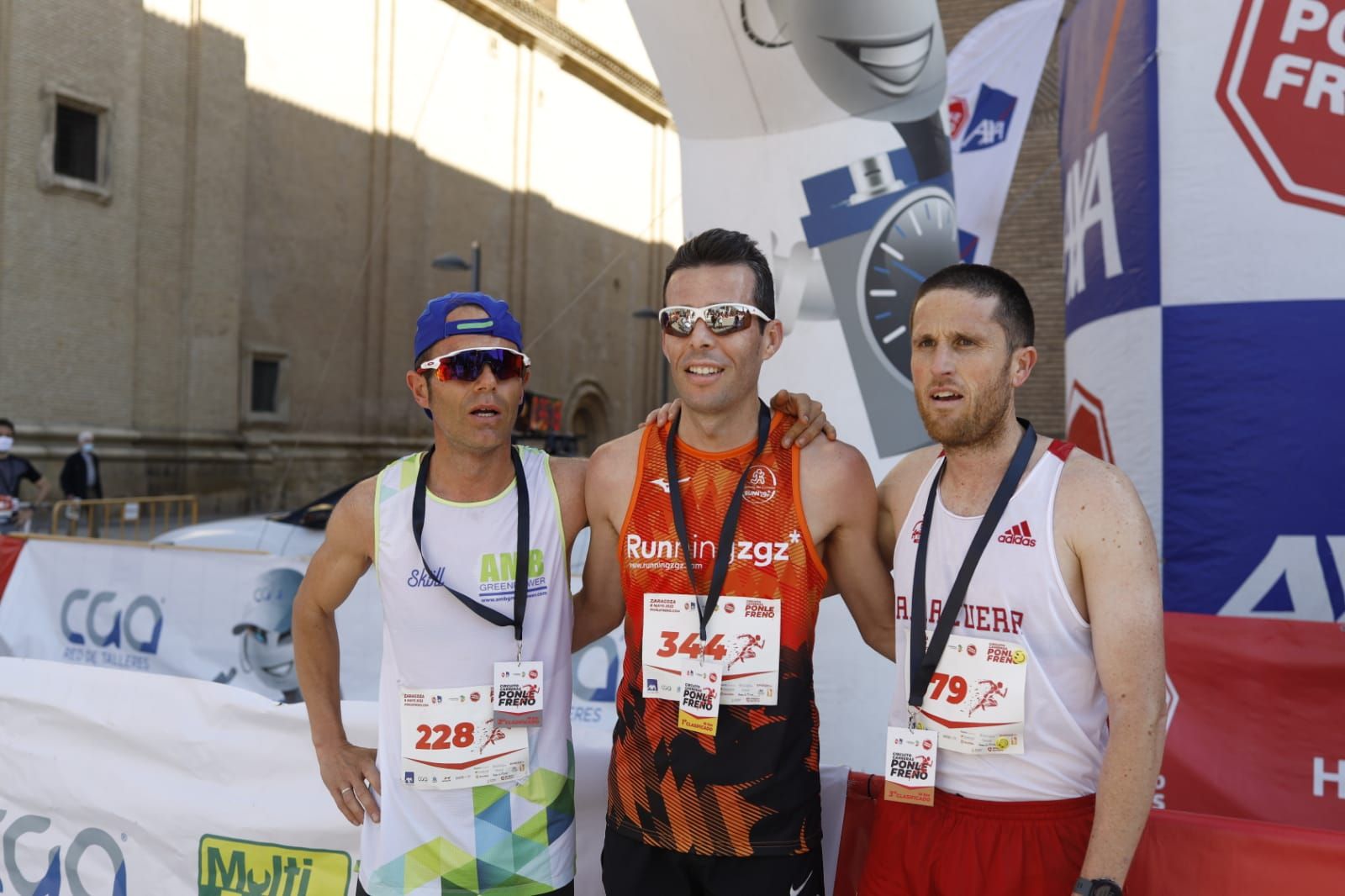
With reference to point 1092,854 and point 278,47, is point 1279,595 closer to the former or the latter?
point 1092,854

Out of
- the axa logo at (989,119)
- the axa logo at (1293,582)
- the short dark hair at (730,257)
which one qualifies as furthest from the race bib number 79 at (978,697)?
the axa logo at (989,119)

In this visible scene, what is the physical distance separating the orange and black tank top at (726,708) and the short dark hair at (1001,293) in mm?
497

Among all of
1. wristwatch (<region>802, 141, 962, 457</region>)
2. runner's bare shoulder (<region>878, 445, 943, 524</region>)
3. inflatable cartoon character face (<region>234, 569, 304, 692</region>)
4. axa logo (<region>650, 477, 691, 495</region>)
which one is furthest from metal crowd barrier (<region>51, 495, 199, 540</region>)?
runner's bare shoulder (<region>878, 445, 943, 524</region>)

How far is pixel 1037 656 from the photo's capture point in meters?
1.97

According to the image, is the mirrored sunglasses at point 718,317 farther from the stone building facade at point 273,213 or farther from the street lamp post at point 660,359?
the stone building facade at point 273,213

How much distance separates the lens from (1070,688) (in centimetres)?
198

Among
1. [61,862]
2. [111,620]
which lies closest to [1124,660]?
[61,862]

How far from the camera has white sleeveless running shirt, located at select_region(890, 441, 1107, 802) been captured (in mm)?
1959

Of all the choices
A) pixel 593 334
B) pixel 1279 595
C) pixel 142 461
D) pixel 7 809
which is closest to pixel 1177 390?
pixel 1279 595

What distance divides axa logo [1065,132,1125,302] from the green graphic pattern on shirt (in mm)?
4155

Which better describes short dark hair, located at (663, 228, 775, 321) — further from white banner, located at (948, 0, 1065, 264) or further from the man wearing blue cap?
white banner, located at (948, 0, 1065, 264)

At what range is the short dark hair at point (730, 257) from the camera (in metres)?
2.36

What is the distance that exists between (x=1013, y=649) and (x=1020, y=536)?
8.4 inches

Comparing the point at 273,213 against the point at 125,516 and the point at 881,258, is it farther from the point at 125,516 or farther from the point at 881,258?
the point at 881,258
